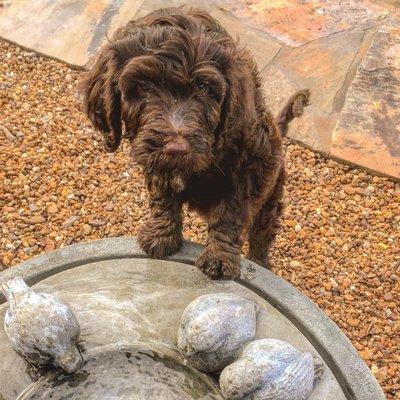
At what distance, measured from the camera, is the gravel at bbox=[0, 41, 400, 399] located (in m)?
3.45

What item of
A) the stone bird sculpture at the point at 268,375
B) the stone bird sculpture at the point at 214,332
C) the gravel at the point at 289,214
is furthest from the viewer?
the gravel at the point at 289,214

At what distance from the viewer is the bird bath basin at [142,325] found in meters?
1.93

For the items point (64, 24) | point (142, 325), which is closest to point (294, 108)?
point (142, 325)

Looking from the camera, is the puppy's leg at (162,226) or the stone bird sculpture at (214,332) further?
the puppy's leg at (162,226)

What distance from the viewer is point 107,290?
2.24m

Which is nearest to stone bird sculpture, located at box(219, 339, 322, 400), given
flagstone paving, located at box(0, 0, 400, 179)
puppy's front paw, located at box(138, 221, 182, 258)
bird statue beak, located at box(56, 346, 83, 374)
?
bird statue beak, located at box(56, 346, 83, 374)

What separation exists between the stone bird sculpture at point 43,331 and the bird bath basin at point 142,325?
0.26ft

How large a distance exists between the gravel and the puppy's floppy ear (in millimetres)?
1441

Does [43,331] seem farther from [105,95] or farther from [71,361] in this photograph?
[105,95]

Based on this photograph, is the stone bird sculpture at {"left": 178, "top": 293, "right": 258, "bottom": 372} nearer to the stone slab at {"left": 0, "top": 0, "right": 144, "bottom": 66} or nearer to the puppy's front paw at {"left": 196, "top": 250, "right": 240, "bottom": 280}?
the puppy's front paw at {"left": 196, "top": 250, "right": 240, "bottom": 280}

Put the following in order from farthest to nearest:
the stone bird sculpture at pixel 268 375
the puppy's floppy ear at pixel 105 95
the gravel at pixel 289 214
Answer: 1. the gravel at pixel 289 214
2. the puppy's floppy ear at pixel 105 95
3. the stone bird sculpture at pixel 268 375

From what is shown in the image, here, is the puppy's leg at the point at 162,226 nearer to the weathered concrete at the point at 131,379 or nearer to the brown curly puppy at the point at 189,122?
the brown curly puppy at the point at 189,122

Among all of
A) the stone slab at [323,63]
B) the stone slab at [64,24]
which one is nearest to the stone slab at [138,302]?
the stone slab at [323,63]

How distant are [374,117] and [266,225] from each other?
144 centimetres
